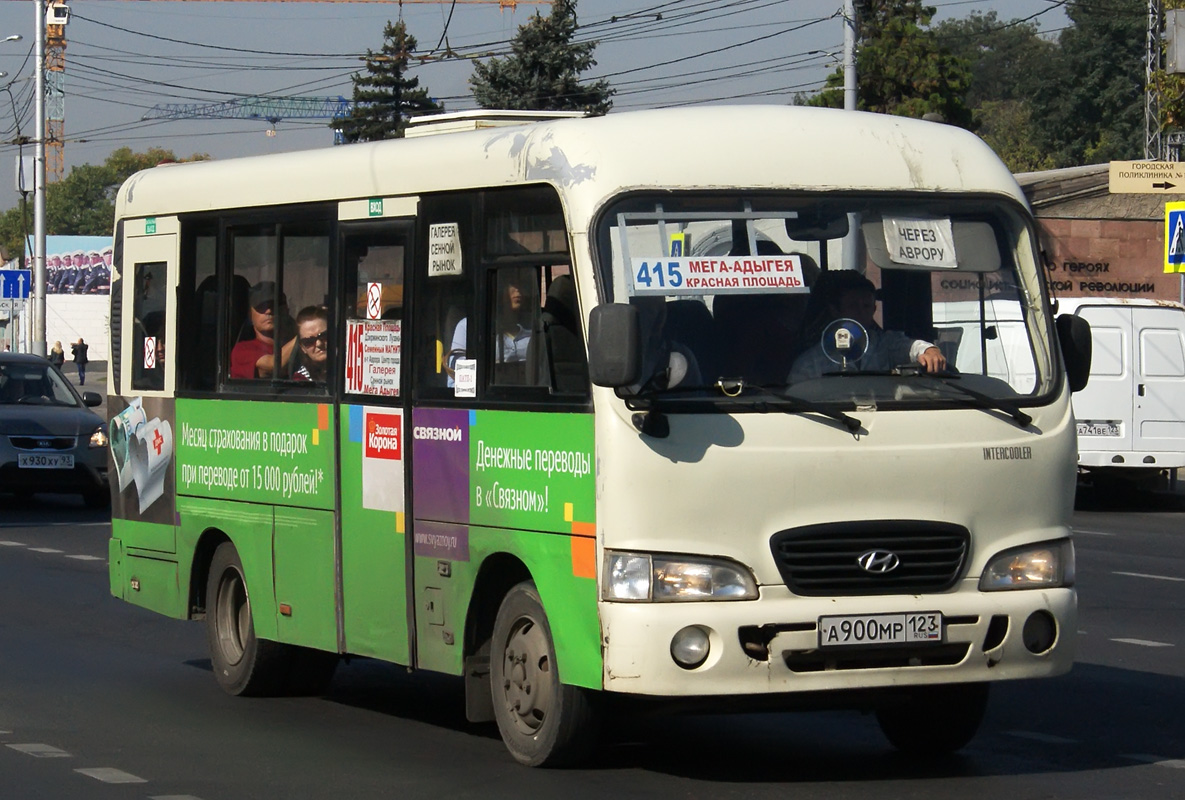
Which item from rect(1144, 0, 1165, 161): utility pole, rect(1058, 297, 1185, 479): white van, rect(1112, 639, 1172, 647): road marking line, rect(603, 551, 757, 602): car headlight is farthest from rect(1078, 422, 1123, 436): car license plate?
rect(603, 551, 757, 602): car headlight

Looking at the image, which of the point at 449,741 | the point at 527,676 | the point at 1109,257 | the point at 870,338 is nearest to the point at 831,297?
the point at 870,338

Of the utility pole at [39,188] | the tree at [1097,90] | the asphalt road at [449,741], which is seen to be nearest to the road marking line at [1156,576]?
the asphalt road at [449,741]

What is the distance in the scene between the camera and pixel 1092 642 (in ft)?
40.4

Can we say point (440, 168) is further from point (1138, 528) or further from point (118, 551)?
point (1138, 528)

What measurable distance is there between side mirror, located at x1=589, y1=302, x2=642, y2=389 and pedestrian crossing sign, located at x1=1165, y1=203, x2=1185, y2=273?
20.4 meters

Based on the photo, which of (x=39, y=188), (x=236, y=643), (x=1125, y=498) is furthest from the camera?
(x=39, y=188)

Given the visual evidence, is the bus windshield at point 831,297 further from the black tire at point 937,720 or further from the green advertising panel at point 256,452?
the green advertising panel at point 256,452

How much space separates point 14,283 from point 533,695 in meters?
33.5

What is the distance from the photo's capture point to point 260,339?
10.2m

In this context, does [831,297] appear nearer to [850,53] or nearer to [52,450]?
[52,450]

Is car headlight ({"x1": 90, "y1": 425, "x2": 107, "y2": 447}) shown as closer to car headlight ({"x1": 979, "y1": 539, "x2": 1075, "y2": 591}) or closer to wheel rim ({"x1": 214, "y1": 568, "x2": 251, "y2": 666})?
wheel rim ({"x1": 214, "y1": 568, "x2": 251, "y2": 666})

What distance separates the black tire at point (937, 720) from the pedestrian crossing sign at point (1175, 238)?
18.9 meters

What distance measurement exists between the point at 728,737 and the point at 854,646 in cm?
167

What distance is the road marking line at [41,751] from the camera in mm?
8547
